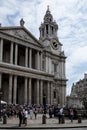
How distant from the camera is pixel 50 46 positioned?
7712cm

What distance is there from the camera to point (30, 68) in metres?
64.5

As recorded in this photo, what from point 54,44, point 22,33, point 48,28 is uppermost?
point 48,28

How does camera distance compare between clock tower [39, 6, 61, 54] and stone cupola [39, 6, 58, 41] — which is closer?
clock tower [39, 6, 61, 54]

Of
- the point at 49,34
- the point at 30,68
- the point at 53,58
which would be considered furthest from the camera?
the point at 49,34

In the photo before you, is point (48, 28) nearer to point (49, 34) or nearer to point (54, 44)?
point (49, 34)

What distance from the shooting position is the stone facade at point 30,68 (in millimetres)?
59969

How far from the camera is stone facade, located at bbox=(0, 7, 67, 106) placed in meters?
60.0

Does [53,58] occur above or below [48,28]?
below

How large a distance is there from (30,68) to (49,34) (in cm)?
1765

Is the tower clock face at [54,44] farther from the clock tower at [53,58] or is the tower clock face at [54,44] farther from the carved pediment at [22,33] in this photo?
the carved pediment at [22,33]

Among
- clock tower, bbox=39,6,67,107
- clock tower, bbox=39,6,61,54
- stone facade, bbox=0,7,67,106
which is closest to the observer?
stone facade, bbox=0,7,67,106

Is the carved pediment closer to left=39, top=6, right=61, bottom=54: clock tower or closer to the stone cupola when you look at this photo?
left=39, top=6, right=61, bottom=54: clock tower

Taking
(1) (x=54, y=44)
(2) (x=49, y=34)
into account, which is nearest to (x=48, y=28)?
(2) (x=49, y=34)

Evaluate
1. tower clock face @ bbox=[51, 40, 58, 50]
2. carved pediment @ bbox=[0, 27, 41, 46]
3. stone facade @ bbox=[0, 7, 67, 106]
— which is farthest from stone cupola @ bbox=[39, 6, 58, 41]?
carved pediment @ bbox=[0, 27, 41, 46]
